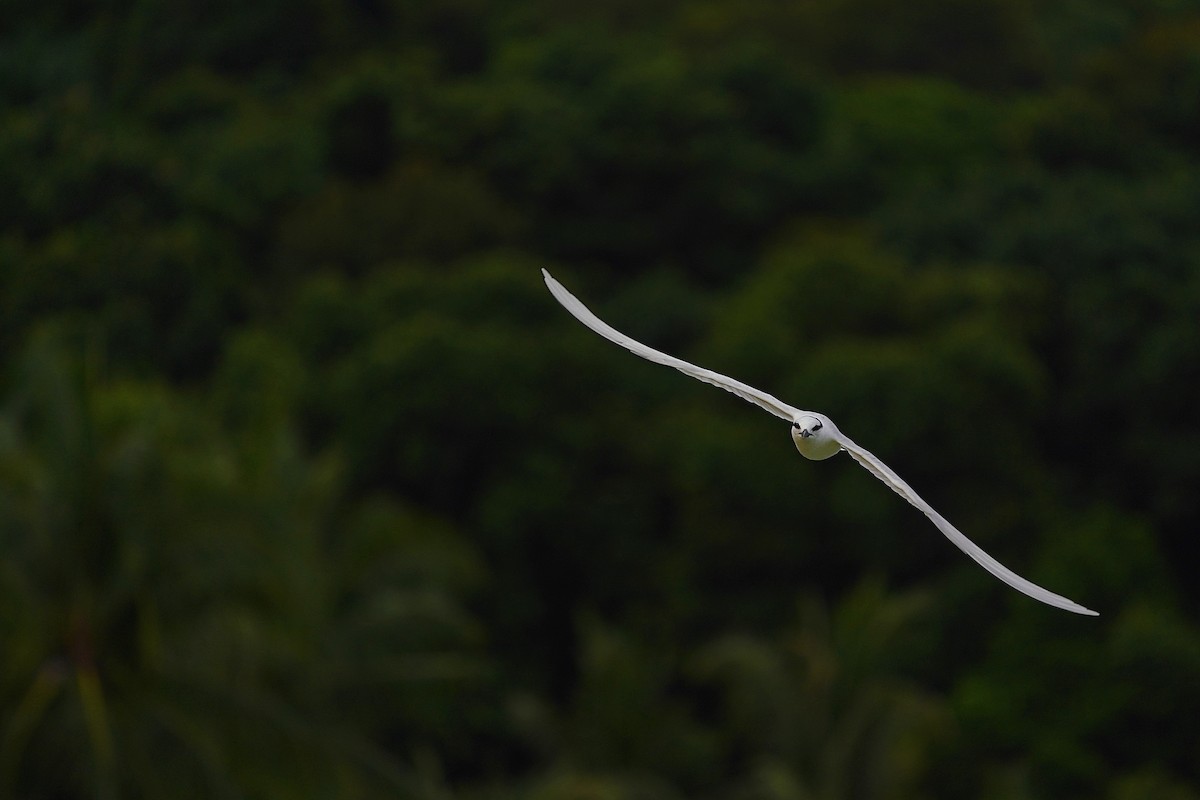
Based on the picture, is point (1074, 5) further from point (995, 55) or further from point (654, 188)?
point (654, 188)

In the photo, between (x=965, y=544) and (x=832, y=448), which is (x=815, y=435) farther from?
(x=965, y=544)

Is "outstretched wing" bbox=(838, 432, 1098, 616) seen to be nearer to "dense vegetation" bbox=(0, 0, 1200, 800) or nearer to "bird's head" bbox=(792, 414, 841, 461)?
"bird's head" bbox=(792, 414, 841, 461)

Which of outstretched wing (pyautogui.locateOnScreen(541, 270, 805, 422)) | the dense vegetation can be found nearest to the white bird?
outstretched wing (pyautogui.locateOnScreen(541, 270, 805, 422))

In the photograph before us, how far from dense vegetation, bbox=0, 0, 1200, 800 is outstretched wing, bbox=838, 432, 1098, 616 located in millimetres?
8459

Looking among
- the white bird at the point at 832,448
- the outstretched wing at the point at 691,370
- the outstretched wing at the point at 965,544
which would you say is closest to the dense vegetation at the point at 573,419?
the outstretched wing at the point at 691,370

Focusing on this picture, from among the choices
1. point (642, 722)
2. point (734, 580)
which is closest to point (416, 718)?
point (642, 722)

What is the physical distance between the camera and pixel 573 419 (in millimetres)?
33250

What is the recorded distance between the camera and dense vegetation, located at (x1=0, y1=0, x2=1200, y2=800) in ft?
52.5

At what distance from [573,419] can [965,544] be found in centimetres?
2595

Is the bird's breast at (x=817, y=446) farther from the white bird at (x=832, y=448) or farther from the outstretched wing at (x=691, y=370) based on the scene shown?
the outstretched wing at (x=691, y=370)

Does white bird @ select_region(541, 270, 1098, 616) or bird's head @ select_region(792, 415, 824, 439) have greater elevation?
bird's head @ select_region(792, 415, 824, 439)

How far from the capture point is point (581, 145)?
4244cm

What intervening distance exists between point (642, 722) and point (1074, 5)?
136 ft

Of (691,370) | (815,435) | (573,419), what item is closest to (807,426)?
(815,435)
